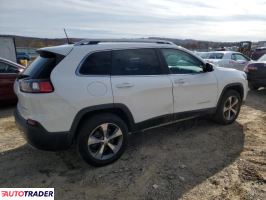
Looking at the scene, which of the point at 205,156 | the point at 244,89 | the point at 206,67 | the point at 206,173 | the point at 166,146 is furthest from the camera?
the point at 244,89

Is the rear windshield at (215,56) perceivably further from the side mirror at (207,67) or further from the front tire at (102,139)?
the front tire at (102,139)

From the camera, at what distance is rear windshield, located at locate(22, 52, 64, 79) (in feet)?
11.6

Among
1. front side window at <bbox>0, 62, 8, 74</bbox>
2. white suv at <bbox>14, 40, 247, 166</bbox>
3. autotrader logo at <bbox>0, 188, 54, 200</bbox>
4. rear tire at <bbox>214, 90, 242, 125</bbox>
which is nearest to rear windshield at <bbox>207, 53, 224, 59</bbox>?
rear tire at <bbox>214, 90, 242, 125</bbox>

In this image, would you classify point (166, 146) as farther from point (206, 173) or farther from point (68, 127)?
point (68, 127)

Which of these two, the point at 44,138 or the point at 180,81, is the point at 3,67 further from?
the point at 180,81

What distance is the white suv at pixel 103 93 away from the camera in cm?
347

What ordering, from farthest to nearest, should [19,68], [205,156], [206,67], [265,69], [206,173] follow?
[265,69] < [19,68] < [206,67] < [205,156] < [206,173]

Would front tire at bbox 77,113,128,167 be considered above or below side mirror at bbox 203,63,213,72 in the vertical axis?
below

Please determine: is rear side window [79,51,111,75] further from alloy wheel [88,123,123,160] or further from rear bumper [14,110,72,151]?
rear bumper [14,110,72,151]

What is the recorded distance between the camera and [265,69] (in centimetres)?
869

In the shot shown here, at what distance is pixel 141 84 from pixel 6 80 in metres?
4.65

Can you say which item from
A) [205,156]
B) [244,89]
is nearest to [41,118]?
[205,156]

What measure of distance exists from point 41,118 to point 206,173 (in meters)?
2.29

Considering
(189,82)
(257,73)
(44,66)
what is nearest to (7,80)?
(44,66)
